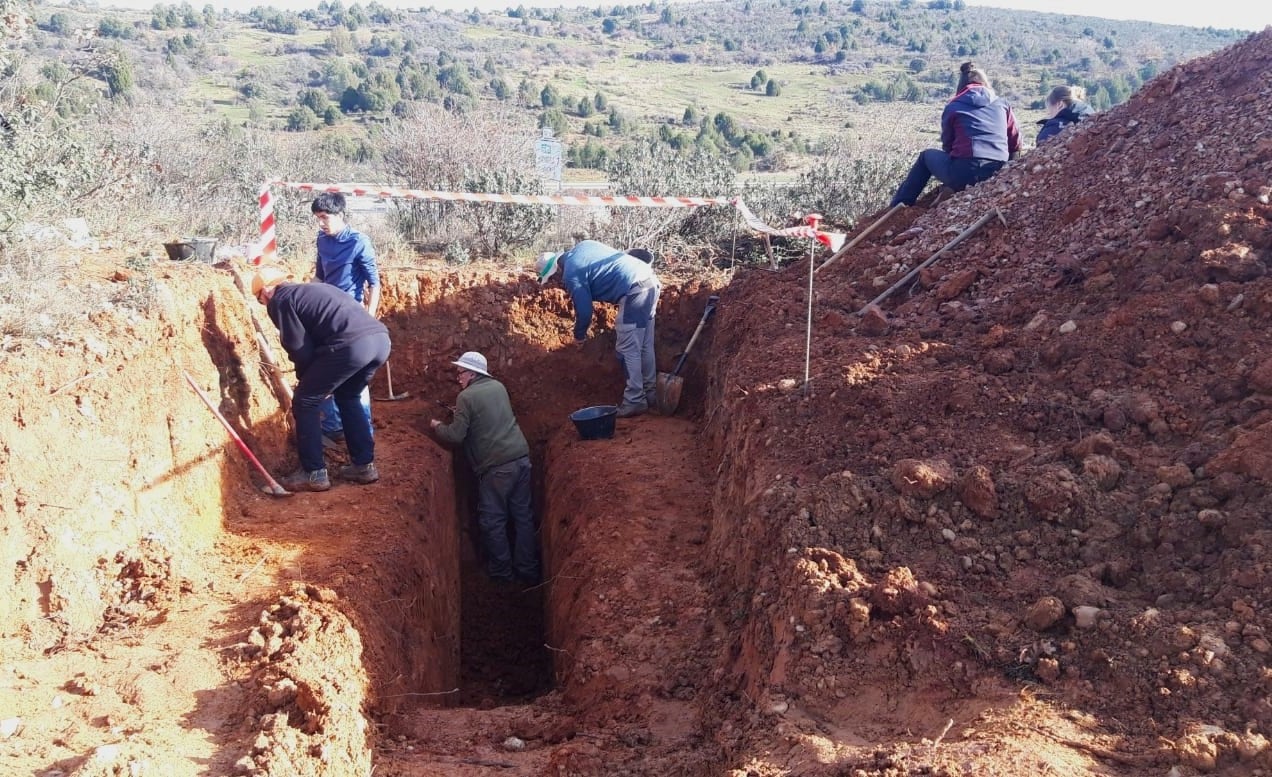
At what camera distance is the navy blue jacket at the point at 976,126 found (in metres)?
8.56

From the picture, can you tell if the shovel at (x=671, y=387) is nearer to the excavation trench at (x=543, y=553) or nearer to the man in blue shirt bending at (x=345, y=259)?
the excavation trench at (x=543, y=553)

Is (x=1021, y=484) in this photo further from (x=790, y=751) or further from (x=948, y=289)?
(x=948, y=289)

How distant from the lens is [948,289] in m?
6.88

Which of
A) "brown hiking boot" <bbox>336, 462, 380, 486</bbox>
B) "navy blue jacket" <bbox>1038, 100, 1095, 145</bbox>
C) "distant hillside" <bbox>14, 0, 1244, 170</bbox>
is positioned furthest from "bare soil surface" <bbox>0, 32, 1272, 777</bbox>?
"distant hillside" <bbox>14, 0, 1244, 170</bbox>

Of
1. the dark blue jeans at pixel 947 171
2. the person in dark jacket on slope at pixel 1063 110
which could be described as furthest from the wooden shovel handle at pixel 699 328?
the person in dark jacket on slope at pixel 1063 110

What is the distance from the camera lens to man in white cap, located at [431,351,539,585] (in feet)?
24.9

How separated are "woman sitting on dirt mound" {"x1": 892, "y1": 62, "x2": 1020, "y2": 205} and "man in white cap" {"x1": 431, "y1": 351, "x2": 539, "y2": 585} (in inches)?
180

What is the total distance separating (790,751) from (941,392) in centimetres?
264

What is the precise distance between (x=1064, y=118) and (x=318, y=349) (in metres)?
7.85

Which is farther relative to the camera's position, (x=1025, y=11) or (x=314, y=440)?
(x=1025, y=11)

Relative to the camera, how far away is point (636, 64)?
5016cm

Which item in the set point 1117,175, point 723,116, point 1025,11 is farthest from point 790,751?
point 1025,11

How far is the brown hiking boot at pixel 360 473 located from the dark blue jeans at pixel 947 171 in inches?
226

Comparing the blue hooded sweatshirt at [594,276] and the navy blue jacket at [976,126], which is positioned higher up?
the navy blue jacket at [976,126]
